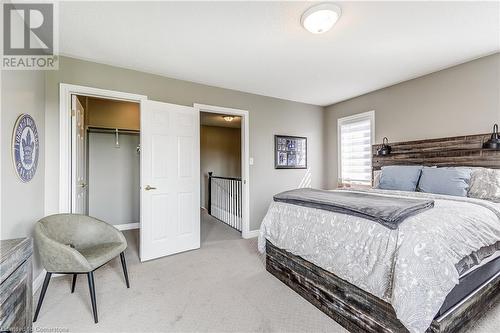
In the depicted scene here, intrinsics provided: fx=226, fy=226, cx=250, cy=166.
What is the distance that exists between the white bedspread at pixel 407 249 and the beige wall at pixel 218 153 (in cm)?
461

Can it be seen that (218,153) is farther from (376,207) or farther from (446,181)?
(376,207)

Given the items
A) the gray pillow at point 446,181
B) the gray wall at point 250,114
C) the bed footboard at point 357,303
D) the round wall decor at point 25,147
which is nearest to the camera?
the bed footboard at point 357,303

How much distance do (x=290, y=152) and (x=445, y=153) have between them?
2.30 meters

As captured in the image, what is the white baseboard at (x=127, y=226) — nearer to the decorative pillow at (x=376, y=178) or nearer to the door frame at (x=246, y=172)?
the door frame at (x=246, y=172)

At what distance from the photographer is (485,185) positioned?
2311 mm

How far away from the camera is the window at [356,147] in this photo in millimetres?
4000

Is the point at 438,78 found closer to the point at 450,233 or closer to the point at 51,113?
the point at 450,233

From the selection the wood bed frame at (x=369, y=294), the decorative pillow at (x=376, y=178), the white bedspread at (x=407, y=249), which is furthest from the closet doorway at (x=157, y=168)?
the decorative pillow at (x=376, y=178)

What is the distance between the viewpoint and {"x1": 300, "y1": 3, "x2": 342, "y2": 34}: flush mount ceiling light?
1816mm

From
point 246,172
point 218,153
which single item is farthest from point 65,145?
point 218,153

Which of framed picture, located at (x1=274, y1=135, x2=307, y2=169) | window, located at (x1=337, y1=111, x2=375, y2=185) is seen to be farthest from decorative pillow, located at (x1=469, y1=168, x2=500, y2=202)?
framed picture, located at (x1=274, y1=135, x2=307, y2=169)

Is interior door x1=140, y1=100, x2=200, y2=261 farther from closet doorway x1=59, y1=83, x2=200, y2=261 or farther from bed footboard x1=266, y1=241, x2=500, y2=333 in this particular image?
bed footboard x1=266, y1=241, x2=500, y2=333

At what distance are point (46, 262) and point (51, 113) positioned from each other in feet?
5.44

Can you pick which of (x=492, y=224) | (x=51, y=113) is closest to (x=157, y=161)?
(x=51, y=113)
